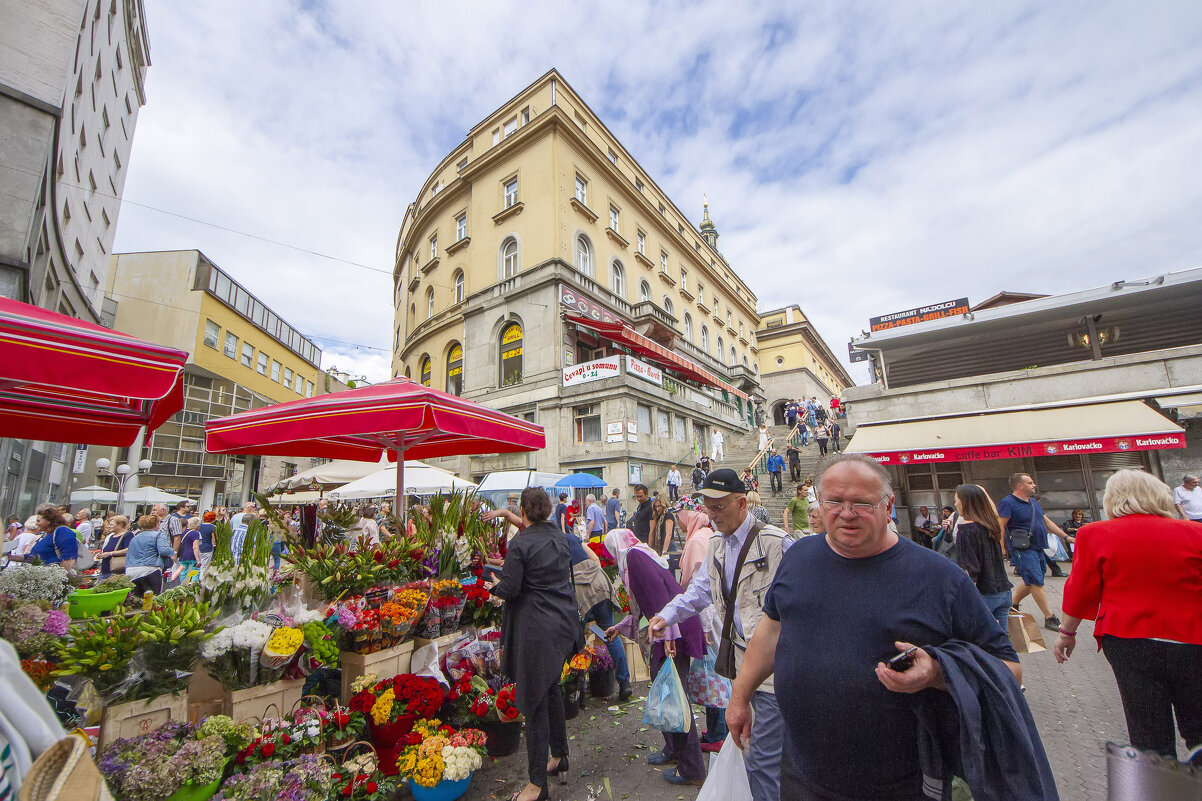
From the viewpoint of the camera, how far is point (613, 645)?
5.14 m

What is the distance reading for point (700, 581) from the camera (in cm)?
330

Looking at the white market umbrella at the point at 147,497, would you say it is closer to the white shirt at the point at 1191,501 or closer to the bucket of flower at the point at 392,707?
the bucket of flower at the point at 392,707

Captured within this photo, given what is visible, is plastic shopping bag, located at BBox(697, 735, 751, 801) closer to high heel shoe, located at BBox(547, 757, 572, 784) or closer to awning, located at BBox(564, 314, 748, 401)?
high heel shoe, located at BBox(547, 757, 572, 784)

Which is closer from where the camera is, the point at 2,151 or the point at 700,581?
the point at 700,581

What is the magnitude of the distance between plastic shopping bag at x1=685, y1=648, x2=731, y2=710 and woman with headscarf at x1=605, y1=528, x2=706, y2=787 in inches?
2.3

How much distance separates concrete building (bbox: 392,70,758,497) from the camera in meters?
20.6

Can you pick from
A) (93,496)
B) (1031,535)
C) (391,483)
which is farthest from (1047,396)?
(93,496)

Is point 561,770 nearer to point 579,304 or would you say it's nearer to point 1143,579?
point 1143,579

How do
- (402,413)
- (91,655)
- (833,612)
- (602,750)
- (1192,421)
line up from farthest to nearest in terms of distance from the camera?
(1192,421)
(402,413)
(602,750)
(91,655)
(833,612)

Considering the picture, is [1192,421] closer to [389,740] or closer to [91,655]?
[389,740]

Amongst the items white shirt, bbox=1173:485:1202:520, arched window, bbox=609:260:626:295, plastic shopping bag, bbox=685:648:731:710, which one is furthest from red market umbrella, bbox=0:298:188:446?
arched window, bbox=609:260:626:295

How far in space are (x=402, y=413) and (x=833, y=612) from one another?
146 inches

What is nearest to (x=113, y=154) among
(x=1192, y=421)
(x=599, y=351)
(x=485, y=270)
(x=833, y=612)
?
(x=485, y=270)

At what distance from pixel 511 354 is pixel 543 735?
69.9 feet
